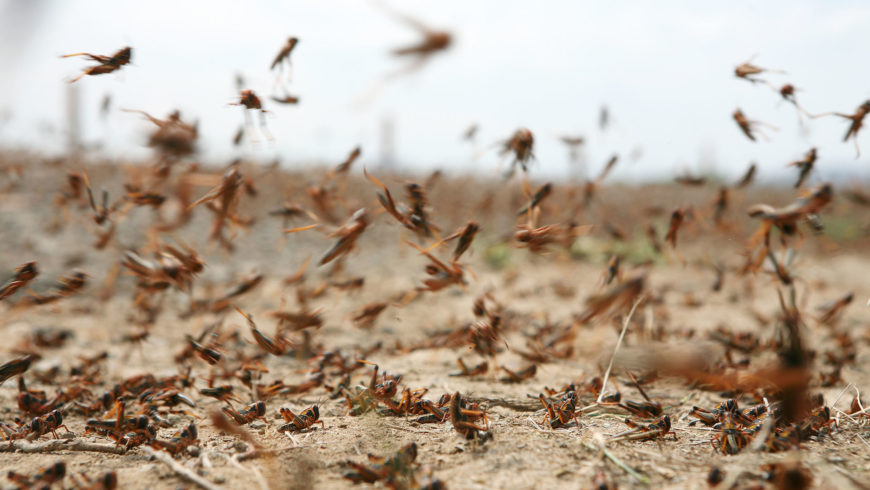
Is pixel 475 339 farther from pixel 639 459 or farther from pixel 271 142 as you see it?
pixel 271 142

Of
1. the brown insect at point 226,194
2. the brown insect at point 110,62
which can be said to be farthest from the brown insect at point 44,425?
the brown insect at point 110,62

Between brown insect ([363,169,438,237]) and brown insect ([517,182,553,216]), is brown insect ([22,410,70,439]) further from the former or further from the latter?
brown insect ([517,182,553,216])

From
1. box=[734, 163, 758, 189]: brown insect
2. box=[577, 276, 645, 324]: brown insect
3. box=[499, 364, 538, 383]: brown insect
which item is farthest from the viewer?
box=[734, 163, 758, 189]: brown insect

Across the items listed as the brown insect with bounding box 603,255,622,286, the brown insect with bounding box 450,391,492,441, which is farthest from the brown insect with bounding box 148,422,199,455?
the brown insect with bounding box 603,255,622,286

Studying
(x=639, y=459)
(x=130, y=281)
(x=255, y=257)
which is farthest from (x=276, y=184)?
(x=639, y=459)

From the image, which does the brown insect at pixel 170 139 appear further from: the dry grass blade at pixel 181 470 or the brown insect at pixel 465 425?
the brown insect at pixel 465 425
